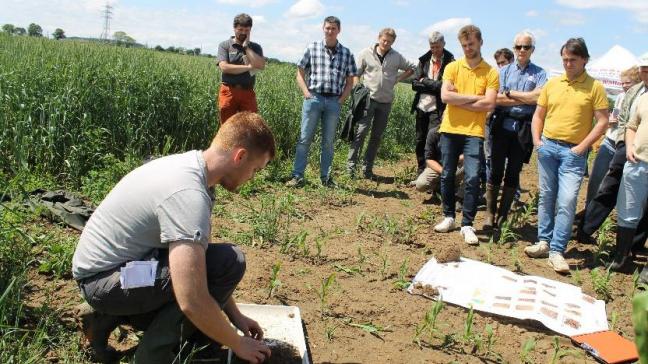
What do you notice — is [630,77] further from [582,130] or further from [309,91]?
[309,91]

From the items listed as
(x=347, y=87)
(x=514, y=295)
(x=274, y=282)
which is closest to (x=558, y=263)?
(x=514, y=295)

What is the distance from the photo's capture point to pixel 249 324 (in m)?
2.54

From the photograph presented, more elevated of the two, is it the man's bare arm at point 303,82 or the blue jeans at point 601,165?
the man's bare arm at point 303,82

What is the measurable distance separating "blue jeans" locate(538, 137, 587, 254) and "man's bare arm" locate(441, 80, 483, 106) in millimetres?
700

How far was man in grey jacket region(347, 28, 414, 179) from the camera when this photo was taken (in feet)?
22.4

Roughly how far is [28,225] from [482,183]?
5.18 meters

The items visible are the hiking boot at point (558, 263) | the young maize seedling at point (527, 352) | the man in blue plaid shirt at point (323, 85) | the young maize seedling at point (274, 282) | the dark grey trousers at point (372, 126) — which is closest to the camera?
the young maize seedling at point (527, 352)

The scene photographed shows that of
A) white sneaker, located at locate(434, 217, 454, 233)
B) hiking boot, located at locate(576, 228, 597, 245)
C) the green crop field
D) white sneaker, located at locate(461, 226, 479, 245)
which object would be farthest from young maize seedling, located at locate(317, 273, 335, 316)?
hiking boot, located at locate(576, 228, 597, 245)

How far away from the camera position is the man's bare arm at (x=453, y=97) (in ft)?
15.6

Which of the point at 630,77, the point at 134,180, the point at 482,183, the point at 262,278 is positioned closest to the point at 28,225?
the point at 262,278

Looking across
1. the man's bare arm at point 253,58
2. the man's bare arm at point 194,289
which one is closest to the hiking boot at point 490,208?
the man's bare arm at point 253,58

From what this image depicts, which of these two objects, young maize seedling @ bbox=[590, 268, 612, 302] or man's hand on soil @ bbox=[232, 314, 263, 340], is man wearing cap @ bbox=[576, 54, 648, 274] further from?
A: man's hand on soil @ bbox=[232, 314, 263, 340]

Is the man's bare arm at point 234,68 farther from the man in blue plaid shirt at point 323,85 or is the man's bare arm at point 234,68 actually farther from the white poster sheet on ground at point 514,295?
the white poster sheet on ground at point 514,295

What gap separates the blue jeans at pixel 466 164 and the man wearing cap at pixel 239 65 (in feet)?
7.92
